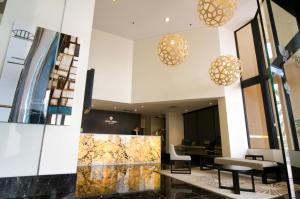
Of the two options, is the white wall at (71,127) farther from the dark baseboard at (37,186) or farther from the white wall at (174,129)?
the white wall at (174,129)

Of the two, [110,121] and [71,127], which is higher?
[110,121]

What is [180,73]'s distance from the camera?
7.65m

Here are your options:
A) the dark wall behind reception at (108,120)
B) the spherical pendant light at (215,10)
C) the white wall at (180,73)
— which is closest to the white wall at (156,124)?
the dark wall behind reception at (108,120)

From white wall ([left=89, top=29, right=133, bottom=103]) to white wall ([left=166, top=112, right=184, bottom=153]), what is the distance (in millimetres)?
3710

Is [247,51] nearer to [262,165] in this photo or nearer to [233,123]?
[233,123]

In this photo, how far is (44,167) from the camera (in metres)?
2.62

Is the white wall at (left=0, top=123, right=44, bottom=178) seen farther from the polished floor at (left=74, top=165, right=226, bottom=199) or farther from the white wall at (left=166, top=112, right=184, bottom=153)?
the white wall at (left=166, top=112, right=184, bottom=153)

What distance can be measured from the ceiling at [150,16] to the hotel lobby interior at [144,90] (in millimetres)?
44

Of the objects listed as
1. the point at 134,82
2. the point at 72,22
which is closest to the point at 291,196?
the point at 72,22

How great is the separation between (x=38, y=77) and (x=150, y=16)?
219 inches

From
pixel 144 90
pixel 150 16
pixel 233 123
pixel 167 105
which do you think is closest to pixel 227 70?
pixel 233 123

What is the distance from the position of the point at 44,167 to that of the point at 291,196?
297cm

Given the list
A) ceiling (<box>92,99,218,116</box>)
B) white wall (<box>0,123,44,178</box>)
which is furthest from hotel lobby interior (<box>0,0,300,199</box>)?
ceiling (<box>92,99,218,116</box>)

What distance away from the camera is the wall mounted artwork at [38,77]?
256cm
